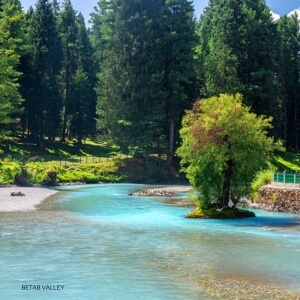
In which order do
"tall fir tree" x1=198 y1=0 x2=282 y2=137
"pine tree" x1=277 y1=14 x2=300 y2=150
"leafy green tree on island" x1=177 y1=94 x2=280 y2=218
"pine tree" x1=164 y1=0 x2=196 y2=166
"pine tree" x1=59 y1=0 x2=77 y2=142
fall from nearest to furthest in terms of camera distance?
"leafy green tree on island" x1=177 y1=94 x2=280 y2=218 < "tall fir tree" x1=198 y1=0 x2=282 y2=137 < "pine tree" x1=164 y1=0 x2=196 y2=166 < "pine tree" x1=277 y1=14 x2=300 y2=150 < "pine tree" x1=59 y1=0 x2=77 y2=142

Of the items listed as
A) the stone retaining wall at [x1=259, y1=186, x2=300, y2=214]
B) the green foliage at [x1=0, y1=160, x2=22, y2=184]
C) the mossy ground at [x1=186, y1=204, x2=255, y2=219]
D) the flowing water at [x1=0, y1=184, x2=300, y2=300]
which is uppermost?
the green foliage at [x1=0, y1=160, x2=22, y2=184]

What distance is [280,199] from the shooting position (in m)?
43.3

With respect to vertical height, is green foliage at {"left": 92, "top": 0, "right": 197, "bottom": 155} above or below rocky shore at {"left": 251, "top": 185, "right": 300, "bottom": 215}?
above

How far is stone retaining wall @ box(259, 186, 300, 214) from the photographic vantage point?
41.8m

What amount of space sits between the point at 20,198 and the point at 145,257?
90.2ft

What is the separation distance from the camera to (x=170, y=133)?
81938 mm

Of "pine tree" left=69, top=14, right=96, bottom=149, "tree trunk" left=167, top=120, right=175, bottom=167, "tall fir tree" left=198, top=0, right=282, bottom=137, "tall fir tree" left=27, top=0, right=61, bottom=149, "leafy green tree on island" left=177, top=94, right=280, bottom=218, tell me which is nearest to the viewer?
"leafy green tree on island" left=177, top=94, right=280, bottom=218

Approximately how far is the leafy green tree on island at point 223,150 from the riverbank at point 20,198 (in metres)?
14.0

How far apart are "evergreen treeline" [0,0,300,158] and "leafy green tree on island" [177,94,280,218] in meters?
39.9

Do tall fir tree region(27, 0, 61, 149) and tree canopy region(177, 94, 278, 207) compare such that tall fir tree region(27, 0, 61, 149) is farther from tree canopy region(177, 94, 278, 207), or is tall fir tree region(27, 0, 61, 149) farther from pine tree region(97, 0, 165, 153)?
tree canopy region(177, 94, 278, 207)

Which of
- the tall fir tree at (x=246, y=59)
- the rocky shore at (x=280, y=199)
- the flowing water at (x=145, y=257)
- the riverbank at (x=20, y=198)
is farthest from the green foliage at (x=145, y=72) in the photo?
the flowing water at (x=145, y=257)

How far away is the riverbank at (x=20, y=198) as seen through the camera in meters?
40.4

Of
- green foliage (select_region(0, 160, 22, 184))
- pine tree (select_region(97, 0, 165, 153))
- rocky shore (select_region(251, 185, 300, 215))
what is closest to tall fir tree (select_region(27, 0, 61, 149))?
pine tree (select_region(97, 0, 165, 153))

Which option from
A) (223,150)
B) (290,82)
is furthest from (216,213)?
(290,82)
